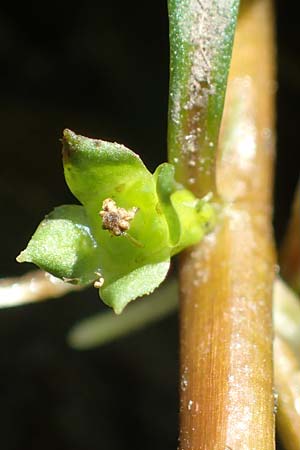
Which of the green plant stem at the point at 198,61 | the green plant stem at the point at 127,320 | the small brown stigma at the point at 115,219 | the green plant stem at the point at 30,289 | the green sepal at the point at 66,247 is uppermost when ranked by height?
the green plant stem at the point at 198,61

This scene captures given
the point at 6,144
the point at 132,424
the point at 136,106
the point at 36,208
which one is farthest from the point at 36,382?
the point at 136,106

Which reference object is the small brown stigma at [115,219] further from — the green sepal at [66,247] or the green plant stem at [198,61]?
the green plant stem at [198,61]

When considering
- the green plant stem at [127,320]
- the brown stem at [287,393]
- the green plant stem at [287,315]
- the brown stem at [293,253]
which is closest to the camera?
the brown stem at [287,393]

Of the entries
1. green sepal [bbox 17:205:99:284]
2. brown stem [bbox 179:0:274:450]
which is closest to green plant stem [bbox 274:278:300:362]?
brown stem [bbox 179:0:274:450]

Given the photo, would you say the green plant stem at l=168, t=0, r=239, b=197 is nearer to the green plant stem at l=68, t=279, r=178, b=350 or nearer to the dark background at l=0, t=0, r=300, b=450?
the green plant stem at l=68, t=279, r=178, b=350

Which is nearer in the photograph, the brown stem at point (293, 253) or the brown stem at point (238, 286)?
the brown stem at point (238, 286)

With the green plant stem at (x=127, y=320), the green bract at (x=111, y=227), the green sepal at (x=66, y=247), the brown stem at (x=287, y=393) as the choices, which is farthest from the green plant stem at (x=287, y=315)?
the green sepal at (x=66, y=247)

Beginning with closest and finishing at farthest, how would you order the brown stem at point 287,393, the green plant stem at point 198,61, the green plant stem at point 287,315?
the green plant stem at point 198,61 → the brown stem at point 287,393 → the green plant stem at point 287,315
